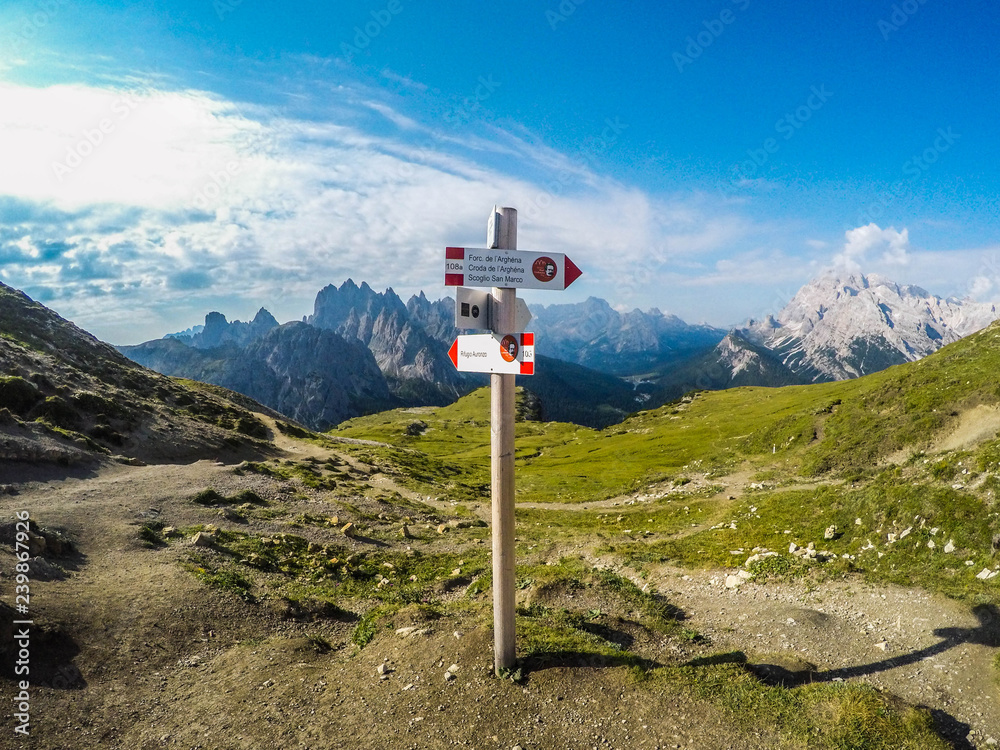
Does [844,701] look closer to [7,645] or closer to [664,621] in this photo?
[664,621]

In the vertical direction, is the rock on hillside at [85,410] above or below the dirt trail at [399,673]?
above

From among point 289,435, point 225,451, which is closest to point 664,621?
point 225,451

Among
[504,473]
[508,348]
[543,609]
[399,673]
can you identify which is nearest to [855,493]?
[543,609]

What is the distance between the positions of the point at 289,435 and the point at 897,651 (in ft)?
320

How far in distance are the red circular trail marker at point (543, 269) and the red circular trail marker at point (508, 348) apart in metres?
1.38

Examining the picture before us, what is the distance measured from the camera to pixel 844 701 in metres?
10.1

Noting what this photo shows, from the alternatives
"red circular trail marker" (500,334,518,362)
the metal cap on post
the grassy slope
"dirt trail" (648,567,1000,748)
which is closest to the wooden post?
the metal cap on post

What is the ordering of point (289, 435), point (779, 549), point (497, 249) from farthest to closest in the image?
point (289, 435) → point (779, 549) → point (497, 249)

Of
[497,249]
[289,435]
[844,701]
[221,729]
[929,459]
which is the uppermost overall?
[497,249]

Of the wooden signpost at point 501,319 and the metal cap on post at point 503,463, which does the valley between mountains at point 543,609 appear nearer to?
the metal cap on post at point 503,463

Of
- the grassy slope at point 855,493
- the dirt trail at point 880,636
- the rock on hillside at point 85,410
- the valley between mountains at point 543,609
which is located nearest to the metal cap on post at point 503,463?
the valley between mountains at point 543,609

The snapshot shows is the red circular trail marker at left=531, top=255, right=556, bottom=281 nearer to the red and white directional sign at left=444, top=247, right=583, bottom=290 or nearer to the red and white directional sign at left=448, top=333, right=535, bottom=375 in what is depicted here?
the red and white directional sign at left=444, top=247, right=583, bottom=290

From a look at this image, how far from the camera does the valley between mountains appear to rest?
34.0 ft

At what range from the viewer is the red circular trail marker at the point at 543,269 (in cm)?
984
